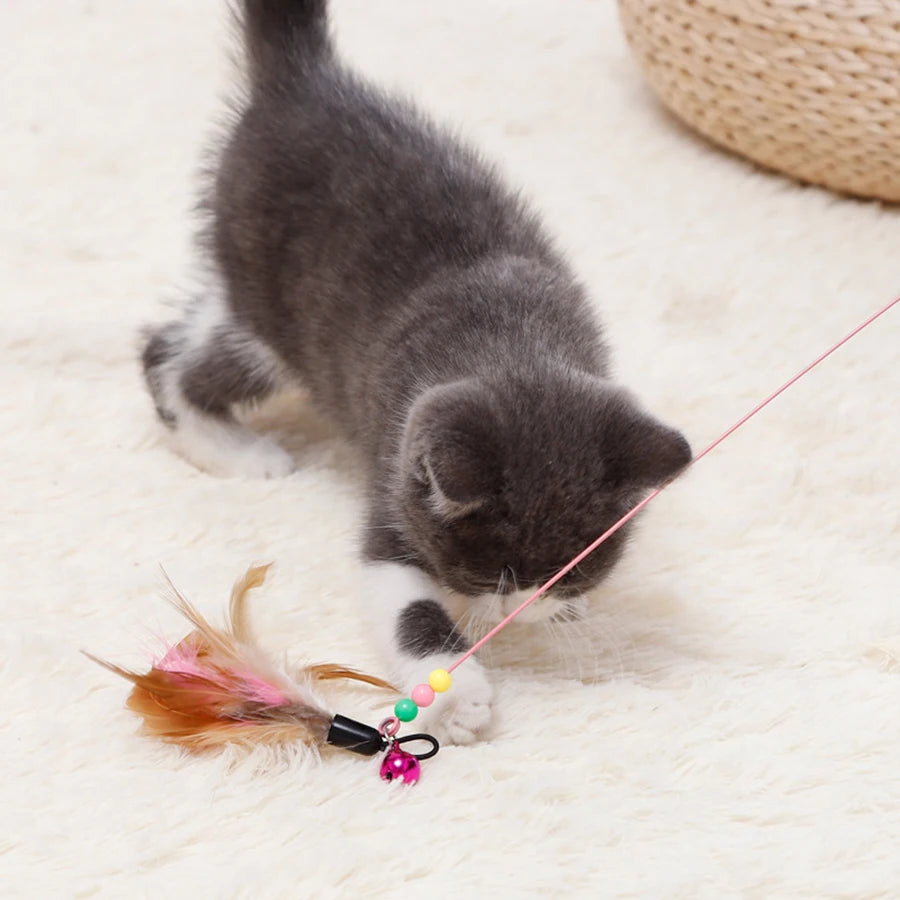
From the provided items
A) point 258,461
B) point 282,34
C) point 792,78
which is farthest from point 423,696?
point 792,78

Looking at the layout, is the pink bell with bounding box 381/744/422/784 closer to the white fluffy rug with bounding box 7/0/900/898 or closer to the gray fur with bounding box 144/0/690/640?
the white fluffy rug with bounding box 7/0/900/898

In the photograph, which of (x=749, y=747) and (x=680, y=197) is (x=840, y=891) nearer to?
(x=749, y=747)

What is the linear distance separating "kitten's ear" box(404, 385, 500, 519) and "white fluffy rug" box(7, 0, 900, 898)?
10.3 inches

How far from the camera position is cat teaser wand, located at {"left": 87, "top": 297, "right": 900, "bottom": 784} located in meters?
1.17

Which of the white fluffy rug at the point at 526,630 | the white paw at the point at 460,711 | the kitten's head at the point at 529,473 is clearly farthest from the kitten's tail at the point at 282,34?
the white paw at the point at 460,711

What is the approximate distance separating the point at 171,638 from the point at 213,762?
254 mm

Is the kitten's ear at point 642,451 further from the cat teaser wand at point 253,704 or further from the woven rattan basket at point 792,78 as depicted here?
the woven rattan basket at point 792,78

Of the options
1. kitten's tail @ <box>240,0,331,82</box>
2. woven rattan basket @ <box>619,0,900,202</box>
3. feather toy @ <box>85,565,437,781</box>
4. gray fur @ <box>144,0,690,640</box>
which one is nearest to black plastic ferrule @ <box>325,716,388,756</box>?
feather toy @ <box>85,565,437,781</box>

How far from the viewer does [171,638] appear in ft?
4.55

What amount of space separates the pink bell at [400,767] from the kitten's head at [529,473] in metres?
0.19

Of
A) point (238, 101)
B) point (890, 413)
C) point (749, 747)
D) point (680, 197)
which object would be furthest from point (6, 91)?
point (749, 747)

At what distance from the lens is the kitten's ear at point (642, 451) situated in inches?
47.6

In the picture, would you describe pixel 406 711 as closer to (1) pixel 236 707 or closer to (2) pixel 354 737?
(2) pixel 354 737

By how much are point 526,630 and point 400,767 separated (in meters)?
A: 0.33
